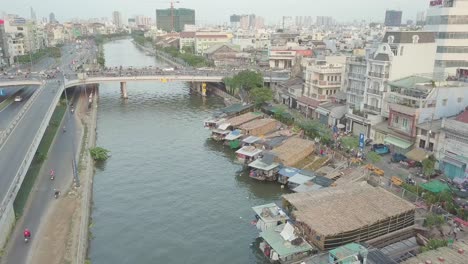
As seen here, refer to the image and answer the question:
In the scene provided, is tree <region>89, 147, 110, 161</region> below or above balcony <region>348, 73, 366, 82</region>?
below

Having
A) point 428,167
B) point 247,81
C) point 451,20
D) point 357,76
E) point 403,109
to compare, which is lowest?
point 428,167

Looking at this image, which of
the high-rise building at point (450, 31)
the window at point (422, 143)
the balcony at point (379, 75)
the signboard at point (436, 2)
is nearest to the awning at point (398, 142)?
the window at point (422, 143)

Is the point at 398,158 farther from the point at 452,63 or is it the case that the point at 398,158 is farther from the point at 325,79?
the point at 452,63

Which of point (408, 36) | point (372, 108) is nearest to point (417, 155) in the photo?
point (372, 108)

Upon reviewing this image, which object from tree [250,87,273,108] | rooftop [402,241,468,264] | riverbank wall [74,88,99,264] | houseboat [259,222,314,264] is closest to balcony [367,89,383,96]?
tree [250,87,273,108]

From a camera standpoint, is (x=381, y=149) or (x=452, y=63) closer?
(x=381, y=149)

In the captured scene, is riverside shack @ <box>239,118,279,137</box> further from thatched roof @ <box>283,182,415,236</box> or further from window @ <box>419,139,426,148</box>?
thatched roof @ <box>283,182,415,236</box>

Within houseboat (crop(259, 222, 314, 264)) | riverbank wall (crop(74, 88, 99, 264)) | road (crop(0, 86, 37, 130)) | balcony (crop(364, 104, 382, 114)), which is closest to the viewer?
houseboat (crop(259, 222, 314, 264))
